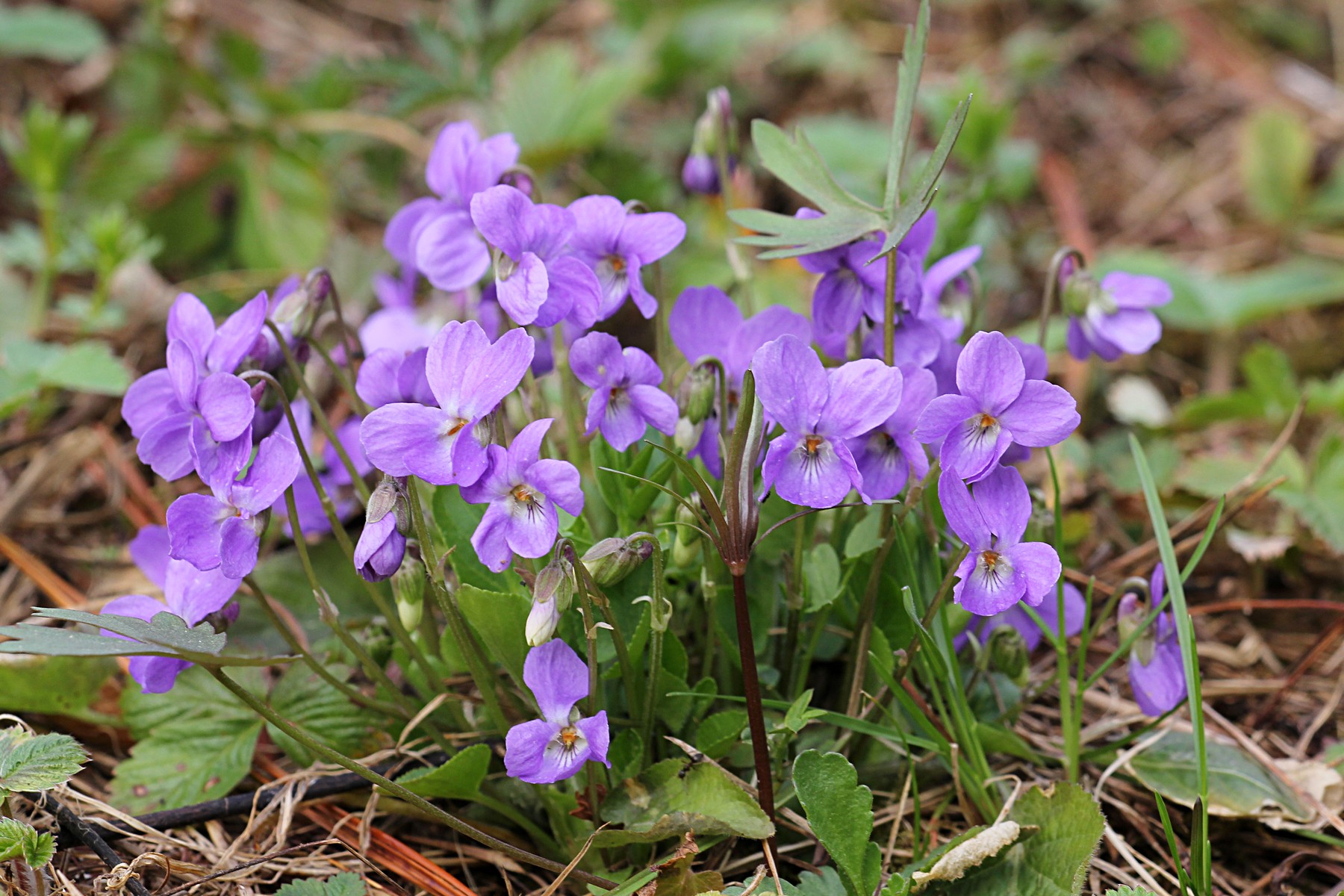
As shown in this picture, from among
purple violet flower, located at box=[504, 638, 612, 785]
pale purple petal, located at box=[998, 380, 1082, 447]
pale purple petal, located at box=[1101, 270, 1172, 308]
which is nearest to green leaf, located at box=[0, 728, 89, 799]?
purple violet flower, located at box=[504, 638, 612, 785]

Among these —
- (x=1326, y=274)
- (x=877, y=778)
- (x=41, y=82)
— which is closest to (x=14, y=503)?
(x=877, y=778)

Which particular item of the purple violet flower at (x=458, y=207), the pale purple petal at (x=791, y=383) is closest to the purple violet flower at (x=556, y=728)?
the pale purple petal at (x=791, y=383)

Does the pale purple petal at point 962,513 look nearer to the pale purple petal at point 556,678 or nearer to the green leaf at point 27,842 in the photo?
the pale purple petal at point 556,678

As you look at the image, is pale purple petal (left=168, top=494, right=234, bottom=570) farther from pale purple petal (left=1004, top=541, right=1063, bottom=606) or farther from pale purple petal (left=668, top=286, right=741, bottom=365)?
pale purple petal (left=1004, top=541, right=1063, bottom=606)

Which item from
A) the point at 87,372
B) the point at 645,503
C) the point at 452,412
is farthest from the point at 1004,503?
the point at 87,372

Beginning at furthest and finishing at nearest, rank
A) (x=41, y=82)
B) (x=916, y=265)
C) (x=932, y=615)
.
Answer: (x=41, y=82) → (x=916, y=265) → (x=932, y=615)

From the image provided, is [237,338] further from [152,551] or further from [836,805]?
[836,805]

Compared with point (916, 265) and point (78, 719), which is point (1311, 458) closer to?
point (916, 265)
